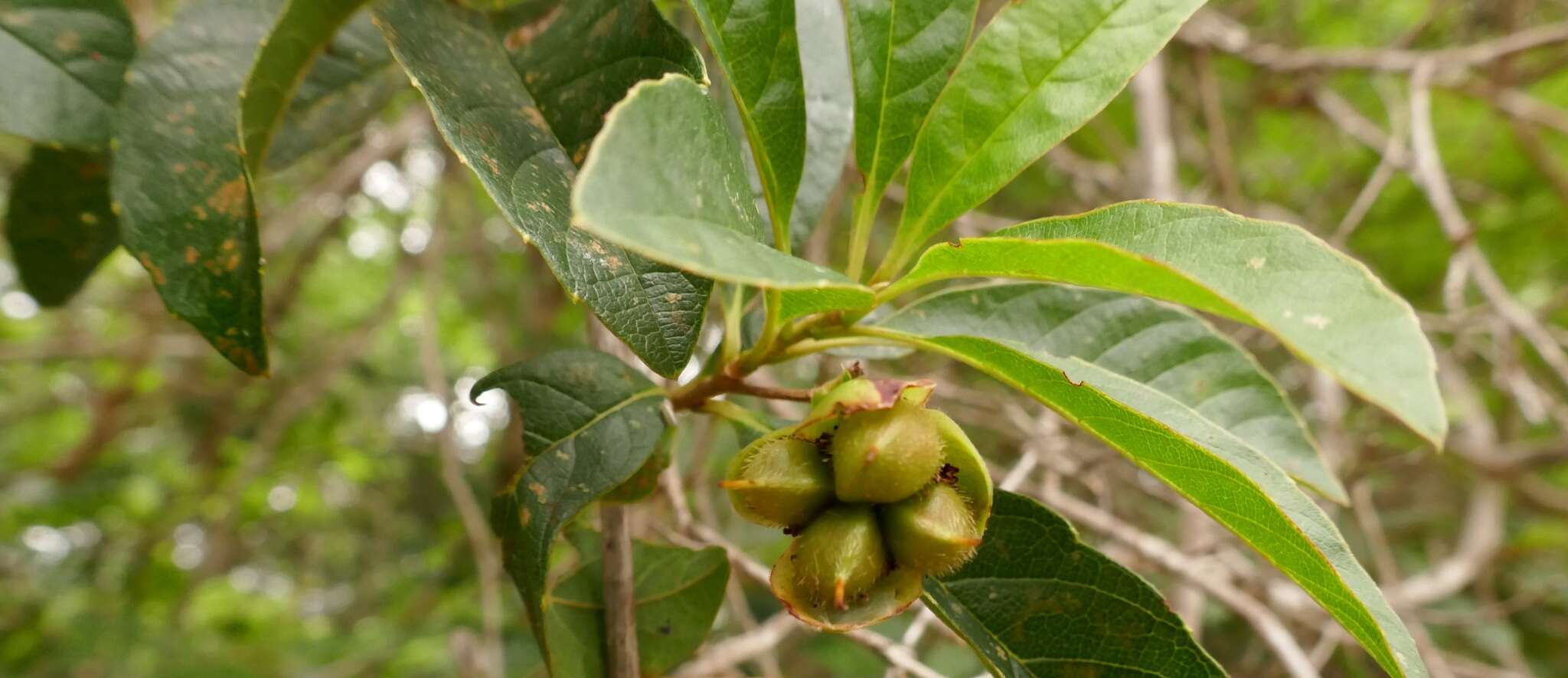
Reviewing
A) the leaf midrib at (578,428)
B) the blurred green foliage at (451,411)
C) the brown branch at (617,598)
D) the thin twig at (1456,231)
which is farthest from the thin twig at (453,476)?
the thin twig at (1456,231)

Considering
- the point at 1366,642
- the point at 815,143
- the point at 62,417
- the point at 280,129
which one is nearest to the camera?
the point at 1366,642

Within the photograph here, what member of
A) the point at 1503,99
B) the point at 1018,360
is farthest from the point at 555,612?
the point at 1503,99

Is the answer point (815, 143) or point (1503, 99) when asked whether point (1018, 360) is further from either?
point (1503, 99)

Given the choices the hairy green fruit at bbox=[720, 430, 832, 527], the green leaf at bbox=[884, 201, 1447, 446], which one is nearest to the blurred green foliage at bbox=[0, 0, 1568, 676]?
the hairy green fruit at bbox=[720, 430, 832, 527]

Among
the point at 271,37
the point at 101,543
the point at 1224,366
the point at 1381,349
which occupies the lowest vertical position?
the point at 101,543

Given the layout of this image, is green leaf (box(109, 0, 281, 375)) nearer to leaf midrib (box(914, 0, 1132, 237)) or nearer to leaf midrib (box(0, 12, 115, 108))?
leaf midrib (box(0, 12, 115, 108))

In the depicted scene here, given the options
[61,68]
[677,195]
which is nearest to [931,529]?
[677,195]
